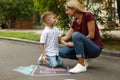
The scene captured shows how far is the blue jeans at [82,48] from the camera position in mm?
6988

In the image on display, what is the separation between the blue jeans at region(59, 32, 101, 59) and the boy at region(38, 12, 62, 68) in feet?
1.30

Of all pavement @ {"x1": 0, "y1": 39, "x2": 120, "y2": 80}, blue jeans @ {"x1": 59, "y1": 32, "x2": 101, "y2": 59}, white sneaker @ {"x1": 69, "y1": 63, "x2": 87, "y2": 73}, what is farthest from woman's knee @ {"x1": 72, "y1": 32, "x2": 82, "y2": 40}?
pavement @ {"x1": 0, "y1": 39, "x2": 120, "y2": 80}

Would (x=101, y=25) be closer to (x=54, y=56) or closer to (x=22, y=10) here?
(x=54, y=56)

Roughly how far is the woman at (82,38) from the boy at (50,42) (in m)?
0.35

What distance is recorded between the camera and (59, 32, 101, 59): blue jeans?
699 centimetres

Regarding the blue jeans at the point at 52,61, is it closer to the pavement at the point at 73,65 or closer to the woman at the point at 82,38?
the woman at the point at 82,38

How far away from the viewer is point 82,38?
6.99 meters

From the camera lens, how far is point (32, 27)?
29.0 meters

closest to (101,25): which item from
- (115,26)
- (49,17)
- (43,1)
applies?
(115,26)

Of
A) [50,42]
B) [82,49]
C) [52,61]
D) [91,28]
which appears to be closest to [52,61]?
[52,61]

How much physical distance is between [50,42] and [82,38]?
0.92m

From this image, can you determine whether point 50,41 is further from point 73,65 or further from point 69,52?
point 73,65

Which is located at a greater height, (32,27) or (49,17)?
(49,17)

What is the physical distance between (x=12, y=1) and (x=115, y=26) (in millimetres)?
15236
